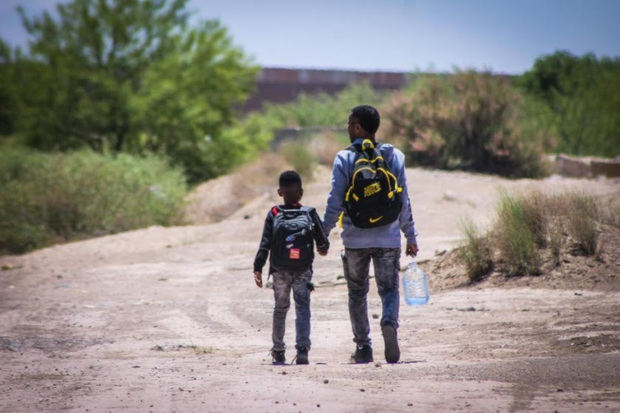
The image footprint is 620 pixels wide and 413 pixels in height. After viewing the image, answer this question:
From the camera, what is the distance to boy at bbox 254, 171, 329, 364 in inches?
263

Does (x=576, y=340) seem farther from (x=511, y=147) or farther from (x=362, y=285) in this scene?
(x=511, y=147)

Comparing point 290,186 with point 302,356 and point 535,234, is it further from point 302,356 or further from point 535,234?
point 535,234

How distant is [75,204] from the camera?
66.7 ft

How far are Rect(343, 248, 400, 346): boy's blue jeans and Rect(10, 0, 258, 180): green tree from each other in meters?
29.3

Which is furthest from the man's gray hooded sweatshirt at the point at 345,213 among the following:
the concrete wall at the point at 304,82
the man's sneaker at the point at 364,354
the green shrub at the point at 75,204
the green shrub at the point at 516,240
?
the concrete wall at the point at 304,82

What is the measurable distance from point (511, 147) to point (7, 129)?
85.1 feet

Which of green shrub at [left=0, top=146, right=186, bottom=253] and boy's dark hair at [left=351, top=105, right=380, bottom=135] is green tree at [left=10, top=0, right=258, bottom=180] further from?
boy's dark hair at [left=351, top=105, right=380, bottom=135]

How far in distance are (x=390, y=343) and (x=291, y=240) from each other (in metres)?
→ 1.10

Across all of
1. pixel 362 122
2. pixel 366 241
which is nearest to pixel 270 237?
pixel 366 241

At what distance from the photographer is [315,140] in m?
26.8

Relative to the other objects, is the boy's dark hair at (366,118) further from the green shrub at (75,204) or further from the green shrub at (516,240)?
the green shrub at (75,204)

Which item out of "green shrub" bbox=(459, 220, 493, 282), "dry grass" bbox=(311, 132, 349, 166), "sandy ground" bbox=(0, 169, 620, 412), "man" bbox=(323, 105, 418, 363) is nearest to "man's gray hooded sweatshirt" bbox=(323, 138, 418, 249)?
"man" bbox=(323, 105, 418, 363)

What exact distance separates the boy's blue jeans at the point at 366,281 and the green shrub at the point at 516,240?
4.24 meters

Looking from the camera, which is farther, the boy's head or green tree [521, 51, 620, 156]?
green tree [521, 51, 620, 156]
